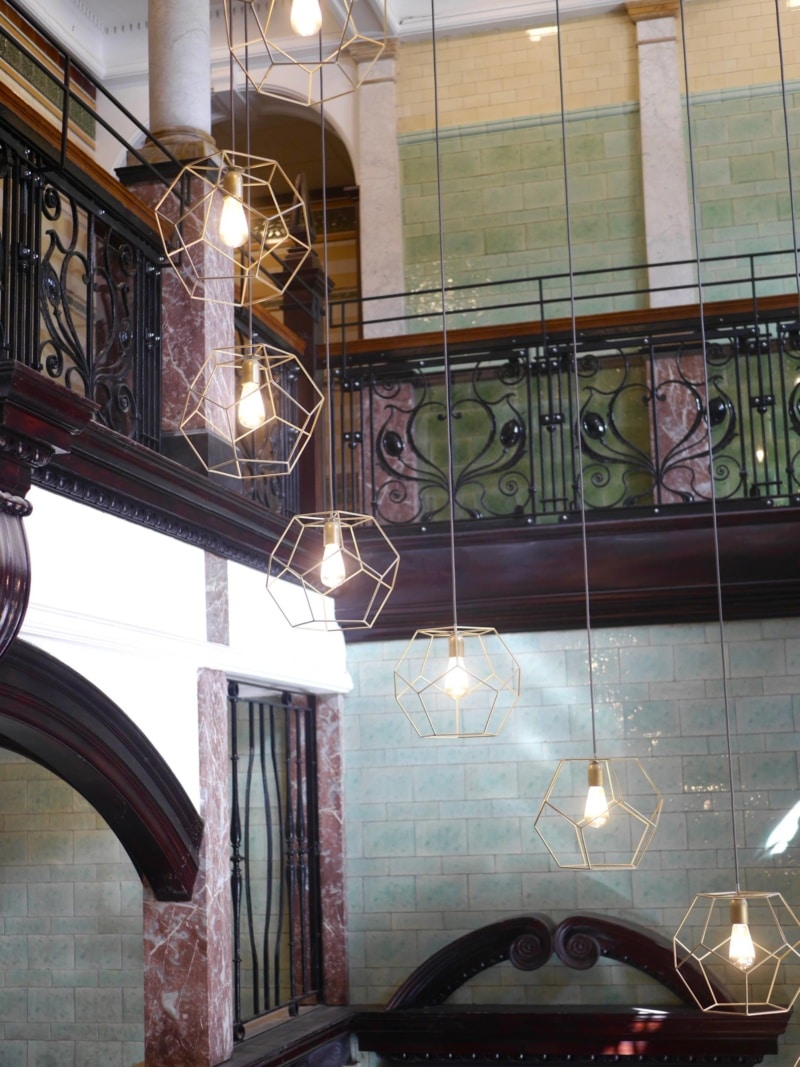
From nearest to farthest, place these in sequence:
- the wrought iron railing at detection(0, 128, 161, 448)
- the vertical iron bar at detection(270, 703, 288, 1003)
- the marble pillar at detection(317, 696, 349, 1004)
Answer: the wrought iron railing at detection(0, 128, 161, 448), the vertical iron bar at detection(270, 703, 288, 1003), the marble pillar at detection(317, 696, 349, 1004)

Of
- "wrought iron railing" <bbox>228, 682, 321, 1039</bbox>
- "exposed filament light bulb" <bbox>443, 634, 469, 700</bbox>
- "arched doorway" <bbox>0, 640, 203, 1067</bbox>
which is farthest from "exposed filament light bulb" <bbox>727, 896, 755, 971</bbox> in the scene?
"arched doorway" <bbox>0, 640, 203, 1067</bbox>

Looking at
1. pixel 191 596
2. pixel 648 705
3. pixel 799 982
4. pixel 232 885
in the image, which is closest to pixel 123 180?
pixel 191 596

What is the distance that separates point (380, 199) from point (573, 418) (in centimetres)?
307

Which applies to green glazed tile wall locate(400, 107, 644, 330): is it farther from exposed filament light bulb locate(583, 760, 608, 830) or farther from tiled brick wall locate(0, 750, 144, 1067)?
exposed filament light bulb locate(583, 760, 608, 830)

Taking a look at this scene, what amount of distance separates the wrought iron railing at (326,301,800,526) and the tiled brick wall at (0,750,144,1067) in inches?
94.5

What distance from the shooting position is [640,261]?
897 cm

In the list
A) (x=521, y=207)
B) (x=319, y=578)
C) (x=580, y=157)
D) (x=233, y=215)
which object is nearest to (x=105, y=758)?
(x=319, y=578)

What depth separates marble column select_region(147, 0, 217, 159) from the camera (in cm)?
595

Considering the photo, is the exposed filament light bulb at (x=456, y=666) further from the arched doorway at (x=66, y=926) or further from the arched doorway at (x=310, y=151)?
the arched doorway at (x=310, y=151)

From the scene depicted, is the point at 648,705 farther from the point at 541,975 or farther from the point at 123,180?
the point at 123,180

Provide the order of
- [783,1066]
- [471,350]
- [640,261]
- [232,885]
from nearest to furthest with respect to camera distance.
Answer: [232,885], [783,1066], [471,350], [640,261]

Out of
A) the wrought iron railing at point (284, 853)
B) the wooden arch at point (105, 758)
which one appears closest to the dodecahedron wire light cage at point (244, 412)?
the wooden arch at point (105, 758)

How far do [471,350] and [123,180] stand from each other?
2.34 metres

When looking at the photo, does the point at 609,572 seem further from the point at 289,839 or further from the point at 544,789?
the point at 289,839
